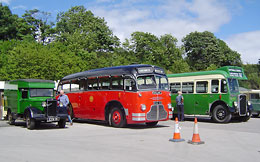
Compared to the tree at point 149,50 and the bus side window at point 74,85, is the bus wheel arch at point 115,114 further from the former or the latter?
the tree at point 149,50

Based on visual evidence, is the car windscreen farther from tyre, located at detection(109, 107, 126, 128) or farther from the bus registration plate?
tyre, located at detection(109, 107, 126, 128)

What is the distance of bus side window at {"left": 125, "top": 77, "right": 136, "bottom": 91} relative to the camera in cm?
1561

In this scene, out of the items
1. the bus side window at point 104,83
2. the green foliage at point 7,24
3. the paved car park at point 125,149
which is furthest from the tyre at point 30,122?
the green foliage at point 7,24

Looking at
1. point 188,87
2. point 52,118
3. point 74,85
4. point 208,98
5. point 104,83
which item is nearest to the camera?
point 52,118

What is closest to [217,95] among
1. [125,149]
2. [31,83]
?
[31,83]

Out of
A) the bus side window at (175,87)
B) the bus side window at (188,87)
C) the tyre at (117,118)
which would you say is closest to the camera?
the tyre at (117,118)

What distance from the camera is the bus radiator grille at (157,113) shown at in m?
15.6

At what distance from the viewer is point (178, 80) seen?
21844mm

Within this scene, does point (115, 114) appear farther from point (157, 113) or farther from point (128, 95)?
point (157, 113)

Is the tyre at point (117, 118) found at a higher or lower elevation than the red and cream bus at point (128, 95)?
lower

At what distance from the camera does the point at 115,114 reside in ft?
55.3

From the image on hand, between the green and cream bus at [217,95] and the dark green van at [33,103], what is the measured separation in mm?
8566

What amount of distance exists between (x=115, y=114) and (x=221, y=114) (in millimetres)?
6728

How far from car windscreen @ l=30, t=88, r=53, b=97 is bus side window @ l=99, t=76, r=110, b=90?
107 inches
